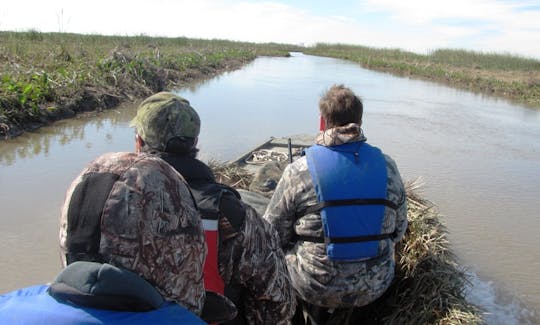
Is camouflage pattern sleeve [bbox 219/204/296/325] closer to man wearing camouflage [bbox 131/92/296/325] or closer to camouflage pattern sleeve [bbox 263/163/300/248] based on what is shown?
man wearing camouflage [bbox 131/92/296/325]

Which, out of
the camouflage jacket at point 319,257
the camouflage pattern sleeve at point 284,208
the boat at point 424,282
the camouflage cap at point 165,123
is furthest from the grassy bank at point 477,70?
the camouflage cap at point 165,123

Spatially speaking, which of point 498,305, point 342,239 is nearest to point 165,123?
point 342,239

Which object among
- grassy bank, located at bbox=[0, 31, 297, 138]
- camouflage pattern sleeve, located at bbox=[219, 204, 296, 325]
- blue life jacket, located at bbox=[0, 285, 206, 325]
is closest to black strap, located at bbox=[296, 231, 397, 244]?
camouflage pattern sleeve, located at bbox=[219, 204, 296, 325]

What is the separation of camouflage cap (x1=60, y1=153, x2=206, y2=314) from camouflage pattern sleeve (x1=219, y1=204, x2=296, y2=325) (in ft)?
1.67

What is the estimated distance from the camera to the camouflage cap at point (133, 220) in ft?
4.24

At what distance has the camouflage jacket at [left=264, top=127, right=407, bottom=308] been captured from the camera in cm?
311

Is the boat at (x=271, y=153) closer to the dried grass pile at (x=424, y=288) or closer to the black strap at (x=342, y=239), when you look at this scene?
the dried grass pile at (x=424, y=288)

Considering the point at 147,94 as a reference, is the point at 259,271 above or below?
above

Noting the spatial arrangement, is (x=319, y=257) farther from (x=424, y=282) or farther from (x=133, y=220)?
(x=133, y=220)

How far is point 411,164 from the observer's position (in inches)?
384

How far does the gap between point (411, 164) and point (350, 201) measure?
7.08 m

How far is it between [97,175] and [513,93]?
2583 cm

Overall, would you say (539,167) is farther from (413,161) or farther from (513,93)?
(513,93)

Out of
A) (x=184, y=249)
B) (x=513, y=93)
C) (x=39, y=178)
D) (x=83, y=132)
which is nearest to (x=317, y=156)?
(x=184, y=249)
